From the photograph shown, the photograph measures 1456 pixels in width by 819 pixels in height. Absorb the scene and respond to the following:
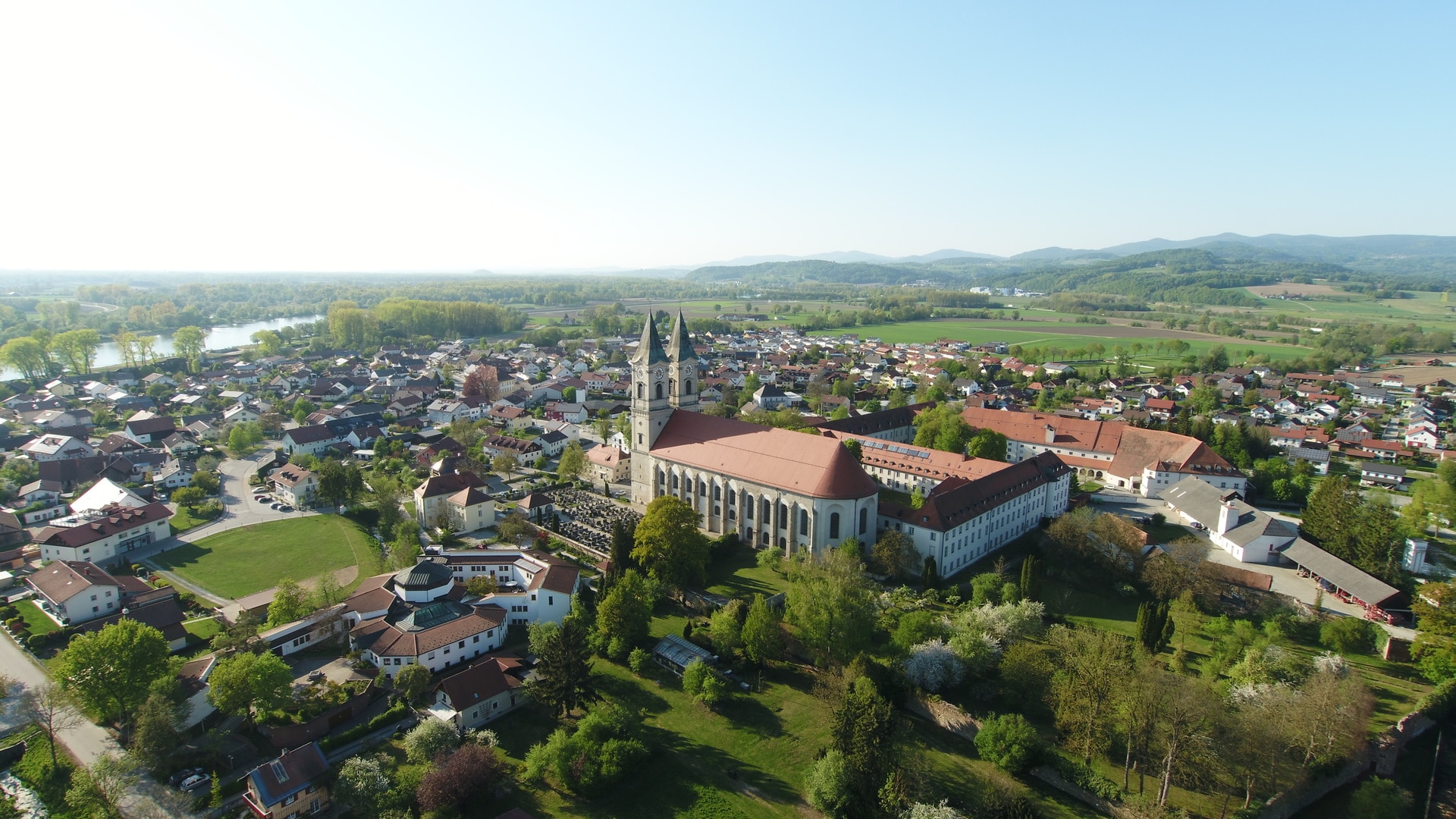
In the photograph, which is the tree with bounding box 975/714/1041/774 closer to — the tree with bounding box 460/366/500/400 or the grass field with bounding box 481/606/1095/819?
the grass field with bounding box 481/606/1095/819

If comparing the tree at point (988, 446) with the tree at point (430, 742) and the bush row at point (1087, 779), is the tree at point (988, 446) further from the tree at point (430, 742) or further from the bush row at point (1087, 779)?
the tree at point (430, 742)

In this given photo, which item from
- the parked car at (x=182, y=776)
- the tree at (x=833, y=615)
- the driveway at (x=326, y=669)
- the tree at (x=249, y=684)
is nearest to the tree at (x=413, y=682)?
the driveway at (x=326, y=669)

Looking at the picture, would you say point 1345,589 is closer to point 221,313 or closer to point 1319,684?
point 1319,684

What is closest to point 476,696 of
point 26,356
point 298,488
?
point 298,488

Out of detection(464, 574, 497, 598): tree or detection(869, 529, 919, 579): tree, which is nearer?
detection(464, 574, 497, 598): tree

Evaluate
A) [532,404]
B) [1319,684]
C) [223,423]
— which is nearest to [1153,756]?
[1319,684]

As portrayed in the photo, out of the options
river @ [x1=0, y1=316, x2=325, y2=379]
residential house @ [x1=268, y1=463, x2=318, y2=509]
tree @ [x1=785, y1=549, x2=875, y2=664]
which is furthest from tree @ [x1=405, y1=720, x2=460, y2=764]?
river @ [x1=0, y1=316, x2=325, y2=379]
